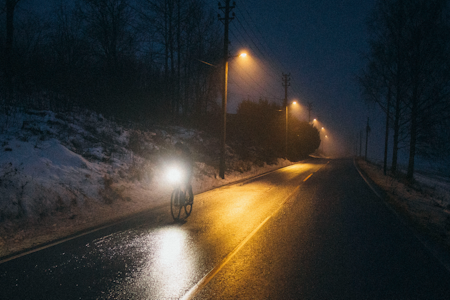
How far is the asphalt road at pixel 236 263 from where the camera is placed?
11.6ft

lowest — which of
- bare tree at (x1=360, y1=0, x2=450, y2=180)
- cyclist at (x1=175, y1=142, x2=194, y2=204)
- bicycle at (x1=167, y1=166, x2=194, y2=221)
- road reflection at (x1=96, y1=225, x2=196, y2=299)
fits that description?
road reflection at (x1=96, y1=225, x2=196, y2=299)

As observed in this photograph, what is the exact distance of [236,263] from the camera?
14.6 feet

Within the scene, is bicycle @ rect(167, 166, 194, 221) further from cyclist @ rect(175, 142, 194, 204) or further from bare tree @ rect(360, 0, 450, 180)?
bare tree @ rect(360, 0, 450, 180)

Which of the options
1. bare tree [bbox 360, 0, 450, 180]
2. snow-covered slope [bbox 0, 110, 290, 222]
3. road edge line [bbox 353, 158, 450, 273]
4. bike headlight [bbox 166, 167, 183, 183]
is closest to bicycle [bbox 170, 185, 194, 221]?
bike headlight [bbox 166, 167, 183, 183]

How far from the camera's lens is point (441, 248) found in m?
5.23

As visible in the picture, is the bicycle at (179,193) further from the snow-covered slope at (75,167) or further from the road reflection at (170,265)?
the snow-covered slope at (75,167)

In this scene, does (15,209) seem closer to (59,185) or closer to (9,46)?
(59,185)

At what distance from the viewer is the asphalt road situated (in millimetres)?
3529

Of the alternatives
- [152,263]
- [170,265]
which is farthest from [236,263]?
[152,263]

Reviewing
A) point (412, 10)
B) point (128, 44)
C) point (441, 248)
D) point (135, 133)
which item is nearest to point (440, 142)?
point (412, 10)

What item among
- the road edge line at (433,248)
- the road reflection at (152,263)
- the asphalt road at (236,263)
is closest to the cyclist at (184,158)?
the asphalt road at (236,263)

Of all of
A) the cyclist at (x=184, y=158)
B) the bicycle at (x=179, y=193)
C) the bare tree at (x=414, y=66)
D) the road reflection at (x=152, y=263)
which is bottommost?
the road reflection at (x=152, y=263)

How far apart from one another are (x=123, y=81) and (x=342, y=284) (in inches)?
745

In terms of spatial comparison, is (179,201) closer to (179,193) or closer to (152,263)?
(179,193)
